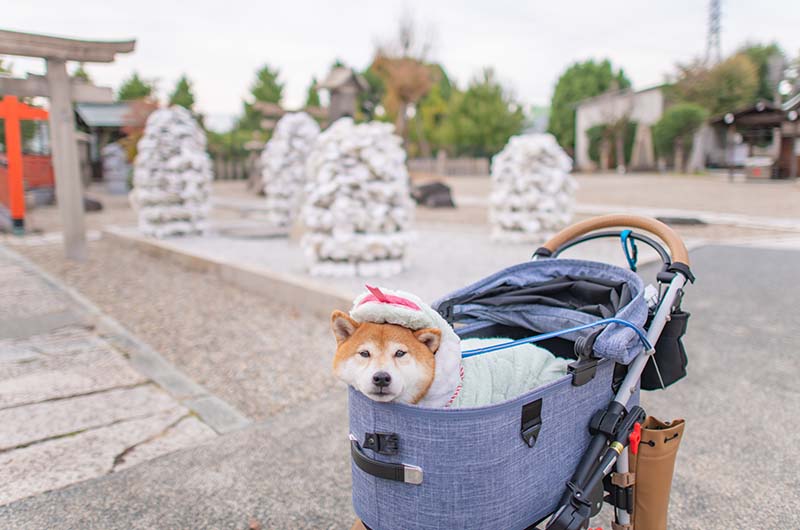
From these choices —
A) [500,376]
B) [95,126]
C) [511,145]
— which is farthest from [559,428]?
[95,126]

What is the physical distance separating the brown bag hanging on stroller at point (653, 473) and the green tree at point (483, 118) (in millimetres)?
33934

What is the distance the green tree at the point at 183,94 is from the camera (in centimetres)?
3069

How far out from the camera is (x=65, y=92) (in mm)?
7570

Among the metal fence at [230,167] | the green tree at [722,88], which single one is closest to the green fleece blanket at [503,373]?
the metal fence at [230,167]

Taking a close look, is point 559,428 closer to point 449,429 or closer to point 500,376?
point 500,376

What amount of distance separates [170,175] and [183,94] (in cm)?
2496

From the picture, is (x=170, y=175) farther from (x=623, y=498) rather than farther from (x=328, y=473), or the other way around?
(x=623, y=498)

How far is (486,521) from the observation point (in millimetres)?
1513

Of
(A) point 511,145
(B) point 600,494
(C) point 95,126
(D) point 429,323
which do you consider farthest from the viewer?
Answer: (C) point 95,126

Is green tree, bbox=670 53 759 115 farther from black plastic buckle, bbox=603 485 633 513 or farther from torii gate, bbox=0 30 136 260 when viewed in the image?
black plastic buckle, bbox=603 485 633 513

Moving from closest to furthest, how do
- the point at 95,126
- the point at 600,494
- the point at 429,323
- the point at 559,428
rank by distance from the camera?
1. the point at 429,323
2. the point at 559,428
3. the point at 600,494
4. the point at 95,126

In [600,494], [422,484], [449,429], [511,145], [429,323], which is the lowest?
[600,494]

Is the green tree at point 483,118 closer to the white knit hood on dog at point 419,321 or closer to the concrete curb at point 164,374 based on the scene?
the concrete curb at point 164,374

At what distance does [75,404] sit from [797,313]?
546 centimetres
